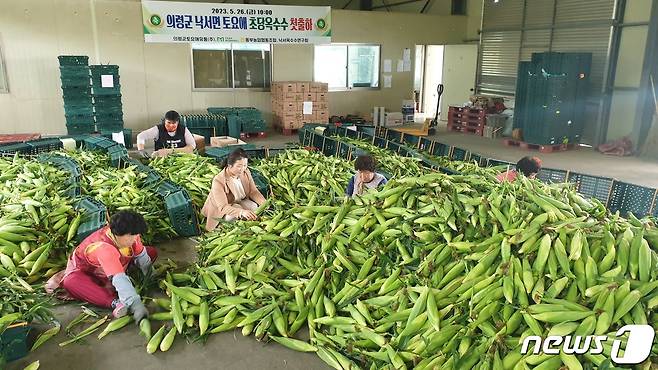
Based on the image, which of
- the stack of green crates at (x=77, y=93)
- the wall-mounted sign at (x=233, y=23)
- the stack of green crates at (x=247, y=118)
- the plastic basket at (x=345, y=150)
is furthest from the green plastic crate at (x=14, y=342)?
the wall-mounted sign at (x=233, y=23)

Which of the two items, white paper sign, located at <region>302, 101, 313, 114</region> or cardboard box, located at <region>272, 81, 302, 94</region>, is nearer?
cardboard box, located at <region>272, 81, 302, 94</region>

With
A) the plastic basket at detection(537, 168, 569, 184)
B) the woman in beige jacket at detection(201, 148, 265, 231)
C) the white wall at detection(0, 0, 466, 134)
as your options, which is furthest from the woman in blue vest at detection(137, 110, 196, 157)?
the white wall at detection(0, 0, 466, 134)

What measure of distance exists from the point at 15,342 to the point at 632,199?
5949mm

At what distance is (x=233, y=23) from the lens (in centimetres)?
1214

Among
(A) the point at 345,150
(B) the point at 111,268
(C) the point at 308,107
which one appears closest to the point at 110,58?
(C) the point at 308,107

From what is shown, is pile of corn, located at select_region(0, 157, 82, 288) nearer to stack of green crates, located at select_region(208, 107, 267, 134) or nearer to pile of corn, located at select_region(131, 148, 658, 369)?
pile of corn, located at select_region(131, 148, 658, 369)

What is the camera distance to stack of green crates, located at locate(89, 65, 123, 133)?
10719mm

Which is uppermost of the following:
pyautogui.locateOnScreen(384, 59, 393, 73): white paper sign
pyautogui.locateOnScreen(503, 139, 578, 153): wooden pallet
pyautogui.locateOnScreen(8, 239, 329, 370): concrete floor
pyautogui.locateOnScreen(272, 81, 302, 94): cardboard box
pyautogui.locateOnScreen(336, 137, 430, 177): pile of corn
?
pyautogui.locateOnScreen(384, 59, 393, 73): white paper sign

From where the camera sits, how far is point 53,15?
37.0 feet

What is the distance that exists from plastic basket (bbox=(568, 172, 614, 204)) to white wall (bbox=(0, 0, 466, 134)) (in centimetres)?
933

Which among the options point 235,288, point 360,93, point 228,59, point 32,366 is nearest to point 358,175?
point 235,288

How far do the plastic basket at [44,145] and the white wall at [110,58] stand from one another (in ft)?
15.0

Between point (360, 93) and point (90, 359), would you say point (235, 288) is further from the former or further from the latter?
point (360, 93)

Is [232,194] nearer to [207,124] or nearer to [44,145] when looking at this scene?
[44,145]
